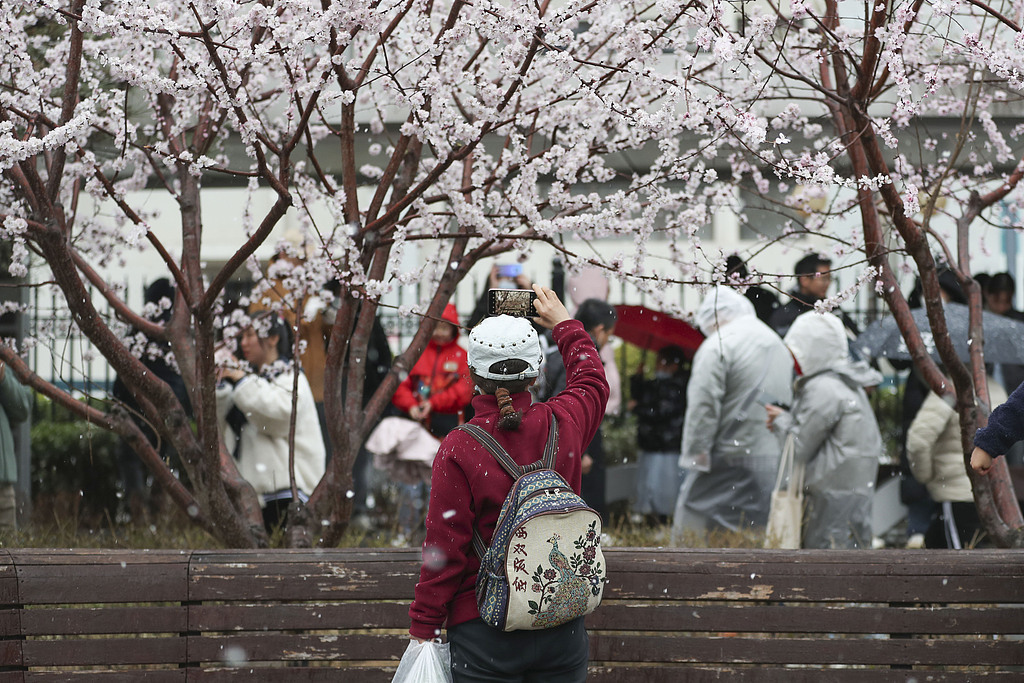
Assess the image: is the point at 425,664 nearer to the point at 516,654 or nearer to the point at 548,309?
the point at 516,654

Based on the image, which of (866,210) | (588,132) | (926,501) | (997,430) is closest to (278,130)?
(588,132)

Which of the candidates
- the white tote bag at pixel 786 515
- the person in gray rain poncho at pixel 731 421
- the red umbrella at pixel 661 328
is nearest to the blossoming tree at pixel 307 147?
the person in gray rain poncho at pixel 731 421

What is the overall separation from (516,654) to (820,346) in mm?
3686

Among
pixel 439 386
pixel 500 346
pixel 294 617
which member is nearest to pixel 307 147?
pixel 500 346

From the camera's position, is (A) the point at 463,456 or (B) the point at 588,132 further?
(B) the point at 588,132

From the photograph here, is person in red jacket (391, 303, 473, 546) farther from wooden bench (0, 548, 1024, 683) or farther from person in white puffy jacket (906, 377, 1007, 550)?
→ wooden bench (0, 548, 1024, 683)

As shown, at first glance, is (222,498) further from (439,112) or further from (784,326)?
(784,326)

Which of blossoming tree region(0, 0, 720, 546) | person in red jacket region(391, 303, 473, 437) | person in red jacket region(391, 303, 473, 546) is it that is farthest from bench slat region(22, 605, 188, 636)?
person in red jacket region(391, 303, 473, 437)

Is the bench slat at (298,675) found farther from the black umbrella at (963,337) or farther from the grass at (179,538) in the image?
the black umbrella at (963,337)

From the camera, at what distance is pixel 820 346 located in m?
6.06

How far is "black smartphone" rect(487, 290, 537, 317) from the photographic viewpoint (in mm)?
3174

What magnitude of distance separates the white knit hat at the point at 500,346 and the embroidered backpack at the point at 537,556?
0.59 feet

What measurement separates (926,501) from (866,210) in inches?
124

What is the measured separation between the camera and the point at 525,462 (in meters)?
2.93
